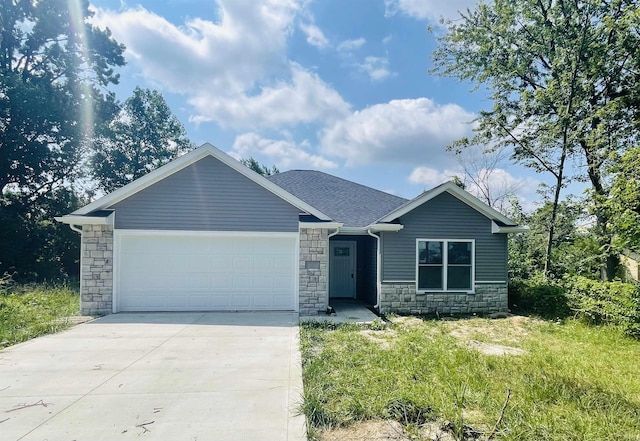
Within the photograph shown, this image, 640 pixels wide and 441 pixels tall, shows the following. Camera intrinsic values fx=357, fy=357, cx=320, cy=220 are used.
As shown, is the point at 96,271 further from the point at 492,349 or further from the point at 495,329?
the point at 495,329

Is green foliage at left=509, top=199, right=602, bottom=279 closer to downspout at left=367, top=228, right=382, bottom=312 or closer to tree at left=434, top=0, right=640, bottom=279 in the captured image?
tree at left=434, top=0, right=640, bottom=279

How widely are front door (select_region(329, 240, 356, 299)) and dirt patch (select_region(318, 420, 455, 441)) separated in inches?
365

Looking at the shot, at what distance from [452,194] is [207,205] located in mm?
7102

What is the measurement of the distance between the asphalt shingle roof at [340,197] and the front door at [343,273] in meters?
1.51

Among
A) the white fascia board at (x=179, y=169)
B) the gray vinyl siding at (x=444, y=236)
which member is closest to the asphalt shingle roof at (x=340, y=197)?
the gray vinyl siding at (x=444, y=236)

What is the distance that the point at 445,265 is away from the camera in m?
10.7

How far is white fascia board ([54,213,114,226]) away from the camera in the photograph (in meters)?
9.08

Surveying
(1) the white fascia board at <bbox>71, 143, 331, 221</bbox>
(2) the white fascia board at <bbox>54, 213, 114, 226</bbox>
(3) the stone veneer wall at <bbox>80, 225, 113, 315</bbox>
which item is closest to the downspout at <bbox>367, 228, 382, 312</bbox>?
(1) the white fascia board at <bbox>71, 143, 331, 221</bbox>

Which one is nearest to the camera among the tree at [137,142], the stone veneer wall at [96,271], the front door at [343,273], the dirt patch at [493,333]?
the dirt patch at [493,333]

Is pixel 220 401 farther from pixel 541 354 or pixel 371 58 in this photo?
pixel 371 58

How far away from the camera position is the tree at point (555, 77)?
12.4 meters

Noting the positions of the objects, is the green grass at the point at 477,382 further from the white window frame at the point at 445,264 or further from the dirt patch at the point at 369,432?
the white window frame at the point at 445,264

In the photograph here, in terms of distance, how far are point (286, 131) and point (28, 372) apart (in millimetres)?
18221

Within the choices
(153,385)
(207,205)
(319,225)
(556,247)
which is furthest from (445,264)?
(153,385)
